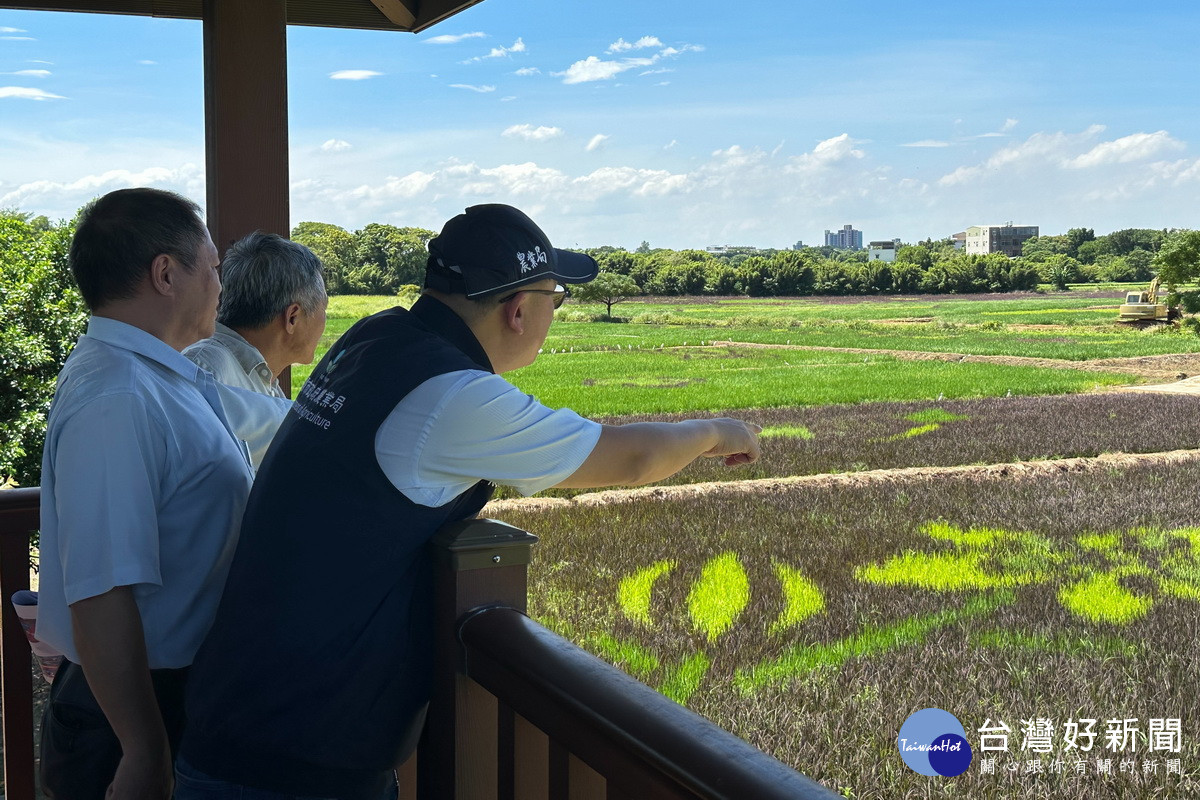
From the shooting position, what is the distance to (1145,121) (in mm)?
160500

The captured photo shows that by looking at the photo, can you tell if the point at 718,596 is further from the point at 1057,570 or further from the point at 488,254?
the point at 488,254

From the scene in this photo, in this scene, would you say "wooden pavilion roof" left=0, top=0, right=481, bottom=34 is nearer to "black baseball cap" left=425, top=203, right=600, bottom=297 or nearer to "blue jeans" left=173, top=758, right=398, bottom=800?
"black baseball cap" left=425, top=203, right=600, bottom=297

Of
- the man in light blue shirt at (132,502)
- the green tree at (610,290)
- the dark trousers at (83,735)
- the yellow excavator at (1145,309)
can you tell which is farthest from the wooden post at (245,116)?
the green tree at (610,290)

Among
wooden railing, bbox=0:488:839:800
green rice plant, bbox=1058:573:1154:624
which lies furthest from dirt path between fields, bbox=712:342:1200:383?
wooden railing, bbox=0:488:839:800

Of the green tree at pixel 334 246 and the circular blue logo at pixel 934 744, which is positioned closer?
the circular blue logo at pixel 934 744

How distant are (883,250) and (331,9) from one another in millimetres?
80297

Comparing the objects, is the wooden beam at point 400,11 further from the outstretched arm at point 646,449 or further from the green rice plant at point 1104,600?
the green rice plant at point 1104,600

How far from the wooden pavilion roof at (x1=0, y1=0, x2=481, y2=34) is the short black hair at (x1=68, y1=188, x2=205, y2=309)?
6.84 feet

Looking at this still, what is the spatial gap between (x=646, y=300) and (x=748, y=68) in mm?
92408

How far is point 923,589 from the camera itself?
5.85 meters

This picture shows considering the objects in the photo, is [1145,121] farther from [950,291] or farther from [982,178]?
[950,291]

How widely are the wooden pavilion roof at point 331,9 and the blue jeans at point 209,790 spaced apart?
8.76ft

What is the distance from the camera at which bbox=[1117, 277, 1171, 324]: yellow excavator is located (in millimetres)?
38750

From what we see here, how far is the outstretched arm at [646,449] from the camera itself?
133 centimetres
